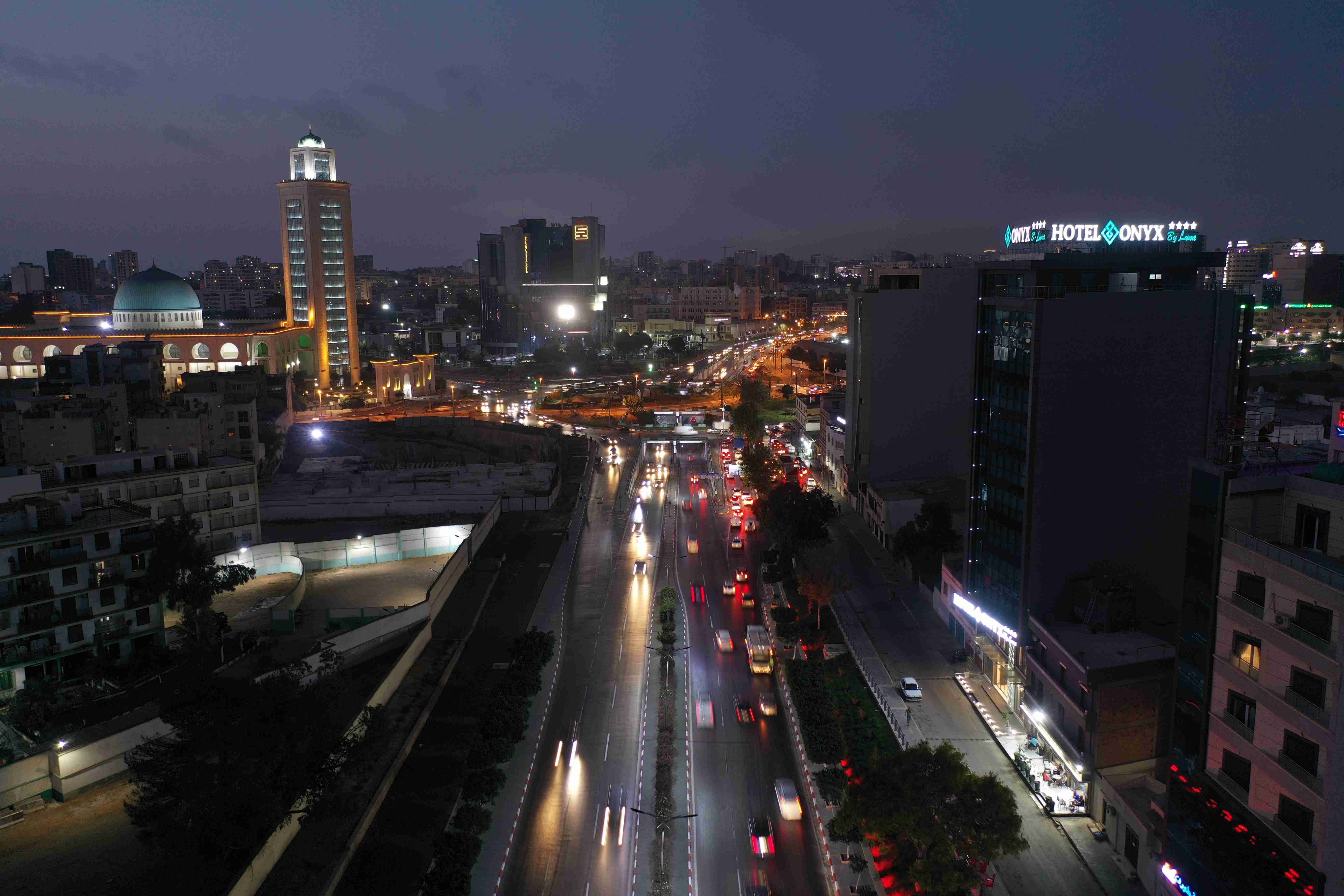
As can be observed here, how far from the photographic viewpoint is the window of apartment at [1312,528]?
1239cm

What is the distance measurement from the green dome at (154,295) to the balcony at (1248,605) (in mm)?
71934

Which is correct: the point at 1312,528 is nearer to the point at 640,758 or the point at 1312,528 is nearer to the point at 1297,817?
the point at 1297,817

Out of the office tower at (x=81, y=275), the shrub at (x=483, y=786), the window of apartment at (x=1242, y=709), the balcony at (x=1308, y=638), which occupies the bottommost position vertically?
the shrub at (x=483, y=786)

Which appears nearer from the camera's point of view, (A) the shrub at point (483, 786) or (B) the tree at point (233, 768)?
(B) the tree at point (233, 768)

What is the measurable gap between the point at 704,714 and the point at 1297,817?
37.0 ft

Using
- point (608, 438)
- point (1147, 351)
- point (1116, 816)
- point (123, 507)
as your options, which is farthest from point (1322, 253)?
point (123, 507)

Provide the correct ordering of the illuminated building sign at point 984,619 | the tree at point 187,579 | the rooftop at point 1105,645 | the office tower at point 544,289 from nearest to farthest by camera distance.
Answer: the rooftop at point 1105,645, the illuminated building sign at point 984,619, the tree at point 187,579, the office tower at point 544,289

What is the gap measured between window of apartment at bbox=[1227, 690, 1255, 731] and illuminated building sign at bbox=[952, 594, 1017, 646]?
729cm

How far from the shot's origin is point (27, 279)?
124m

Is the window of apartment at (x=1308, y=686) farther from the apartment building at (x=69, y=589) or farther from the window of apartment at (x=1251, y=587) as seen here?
the apartment building at (x=69, y=589)

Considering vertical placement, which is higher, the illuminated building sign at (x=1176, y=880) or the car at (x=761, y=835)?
the illuminated building sign at (x=1176, y=880)

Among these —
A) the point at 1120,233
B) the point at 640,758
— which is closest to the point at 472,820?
the point at 640,758

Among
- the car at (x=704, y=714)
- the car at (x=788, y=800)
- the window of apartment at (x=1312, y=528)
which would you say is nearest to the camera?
the window of apartment at (x=1312, y=528)

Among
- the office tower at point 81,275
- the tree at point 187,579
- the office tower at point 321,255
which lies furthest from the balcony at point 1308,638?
the office tower at point 81,275
